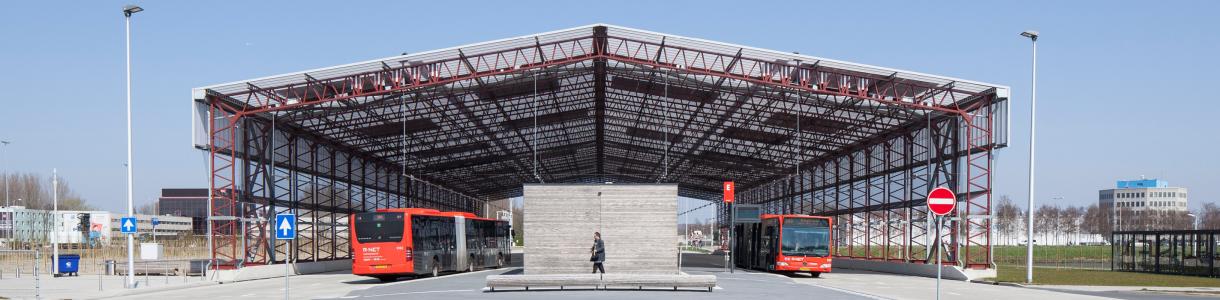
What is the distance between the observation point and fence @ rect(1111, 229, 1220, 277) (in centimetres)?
4666

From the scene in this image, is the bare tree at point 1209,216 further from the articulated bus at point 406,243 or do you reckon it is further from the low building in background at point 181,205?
the low building in background at point 181,205

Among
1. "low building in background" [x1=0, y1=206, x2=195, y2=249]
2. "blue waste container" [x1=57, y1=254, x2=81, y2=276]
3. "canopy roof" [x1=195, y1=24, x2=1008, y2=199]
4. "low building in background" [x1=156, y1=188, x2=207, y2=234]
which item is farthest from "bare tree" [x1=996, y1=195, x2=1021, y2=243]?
"low building in background" [x1=156, y1=188, x2=207, y2=234]

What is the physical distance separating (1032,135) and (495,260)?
25.7 metres

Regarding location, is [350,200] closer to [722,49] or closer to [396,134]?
[396,134]

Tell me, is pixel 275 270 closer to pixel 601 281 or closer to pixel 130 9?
pixel 130 9

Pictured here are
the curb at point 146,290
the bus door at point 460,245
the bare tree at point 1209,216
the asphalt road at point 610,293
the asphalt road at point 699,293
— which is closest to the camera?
the asphalt road at point 610,293

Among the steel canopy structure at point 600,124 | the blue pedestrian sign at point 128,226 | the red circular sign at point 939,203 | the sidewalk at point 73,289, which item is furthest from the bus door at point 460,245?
the red circular sign at point 939,203

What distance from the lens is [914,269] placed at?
1831 inches

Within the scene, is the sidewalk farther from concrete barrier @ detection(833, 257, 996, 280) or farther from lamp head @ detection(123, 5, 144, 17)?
concrete barrier @ detection(833, 257, 996, 280)

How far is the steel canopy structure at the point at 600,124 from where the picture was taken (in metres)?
40.6

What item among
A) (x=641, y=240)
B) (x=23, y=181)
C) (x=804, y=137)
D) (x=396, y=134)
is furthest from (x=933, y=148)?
(x=23, y=181)

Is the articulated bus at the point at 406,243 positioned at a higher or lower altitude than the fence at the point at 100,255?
higher

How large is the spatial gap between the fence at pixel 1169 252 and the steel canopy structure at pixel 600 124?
9018mm

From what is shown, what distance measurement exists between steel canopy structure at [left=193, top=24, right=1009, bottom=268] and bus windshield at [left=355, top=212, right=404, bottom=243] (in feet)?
19.3
